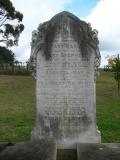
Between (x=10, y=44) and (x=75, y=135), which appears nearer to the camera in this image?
(x=75, y=135)

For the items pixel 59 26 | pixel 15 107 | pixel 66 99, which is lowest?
pixel 15 107

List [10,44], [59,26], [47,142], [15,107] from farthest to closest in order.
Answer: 1. [10,44]
2. [15,107]
3. [59,26]
4. [47,142]

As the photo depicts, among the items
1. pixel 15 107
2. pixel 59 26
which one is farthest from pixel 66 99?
pixel 15 107

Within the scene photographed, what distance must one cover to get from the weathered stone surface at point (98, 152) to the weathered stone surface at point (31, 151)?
0.48m

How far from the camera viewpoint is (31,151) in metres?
8.16

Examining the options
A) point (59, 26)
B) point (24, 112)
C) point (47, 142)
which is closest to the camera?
point (47, 142)

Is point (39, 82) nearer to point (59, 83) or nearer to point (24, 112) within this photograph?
point (59, 83)

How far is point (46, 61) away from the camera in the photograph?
961cm

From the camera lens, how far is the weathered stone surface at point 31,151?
7.84 metres

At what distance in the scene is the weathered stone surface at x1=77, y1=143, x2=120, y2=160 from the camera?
7.86 meters

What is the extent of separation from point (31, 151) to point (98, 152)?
3.85ft

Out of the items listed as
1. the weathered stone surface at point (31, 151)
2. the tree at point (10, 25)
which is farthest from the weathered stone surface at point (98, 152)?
the tree at point (10, 25)

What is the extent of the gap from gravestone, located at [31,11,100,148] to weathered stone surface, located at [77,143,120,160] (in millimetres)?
928

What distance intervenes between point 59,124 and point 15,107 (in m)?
Answer: 10.5
